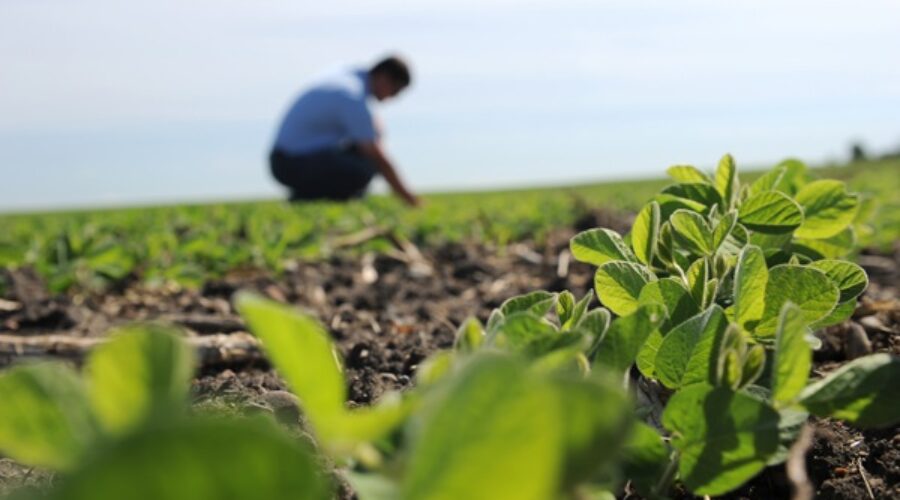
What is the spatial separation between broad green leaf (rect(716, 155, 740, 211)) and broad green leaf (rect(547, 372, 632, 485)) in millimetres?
1105

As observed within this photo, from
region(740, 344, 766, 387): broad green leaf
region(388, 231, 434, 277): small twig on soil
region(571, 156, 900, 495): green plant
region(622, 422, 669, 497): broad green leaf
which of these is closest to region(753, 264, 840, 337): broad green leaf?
region(571, 156, 900, 495): green plant

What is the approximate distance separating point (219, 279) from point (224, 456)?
3.85 m

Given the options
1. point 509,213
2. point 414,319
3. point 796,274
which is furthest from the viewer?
point 509,213

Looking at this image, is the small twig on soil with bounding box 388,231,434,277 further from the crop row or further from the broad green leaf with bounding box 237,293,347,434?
the broad green leaf with bounding box 237,293,347,434

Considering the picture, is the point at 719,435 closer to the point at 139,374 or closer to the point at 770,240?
the point at 139,374

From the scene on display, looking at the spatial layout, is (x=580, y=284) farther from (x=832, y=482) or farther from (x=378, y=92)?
(x=378, y=92)

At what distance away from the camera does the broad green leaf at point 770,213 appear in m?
1.46

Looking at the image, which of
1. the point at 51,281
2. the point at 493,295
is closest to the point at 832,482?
the point at 493,295

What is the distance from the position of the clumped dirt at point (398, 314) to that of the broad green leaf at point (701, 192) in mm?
369

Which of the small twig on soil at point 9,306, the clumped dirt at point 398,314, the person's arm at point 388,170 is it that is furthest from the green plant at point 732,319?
the person's arm at point 388,170

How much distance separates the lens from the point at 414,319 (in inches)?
124

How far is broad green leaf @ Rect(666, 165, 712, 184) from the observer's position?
177 cm

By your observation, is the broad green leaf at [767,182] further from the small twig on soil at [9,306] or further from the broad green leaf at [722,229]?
the small twig on soil at [9,306]

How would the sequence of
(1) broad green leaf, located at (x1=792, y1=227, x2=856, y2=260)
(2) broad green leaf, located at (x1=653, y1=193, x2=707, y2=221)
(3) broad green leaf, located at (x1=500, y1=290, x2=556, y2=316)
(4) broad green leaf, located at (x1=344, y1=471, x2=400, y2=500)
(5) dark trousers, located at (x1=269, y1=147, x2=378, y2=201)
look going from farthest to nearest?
(5) dark trousers, located at (x1=269, y1=147, x2=378, y2=201) → (1) broad green leaf, located at (x1=792, y1=227, x2=856, y2=260) → (2) broad green leaf, located at (x1=653, y1=193, x2=707, y2=221) → (3) broad green leaf, located at (x1=500, y1=290, x2=556, y2=316) → (4) broad green leaf, located at (x1=344, y1=471, x2=400, y2=500)
